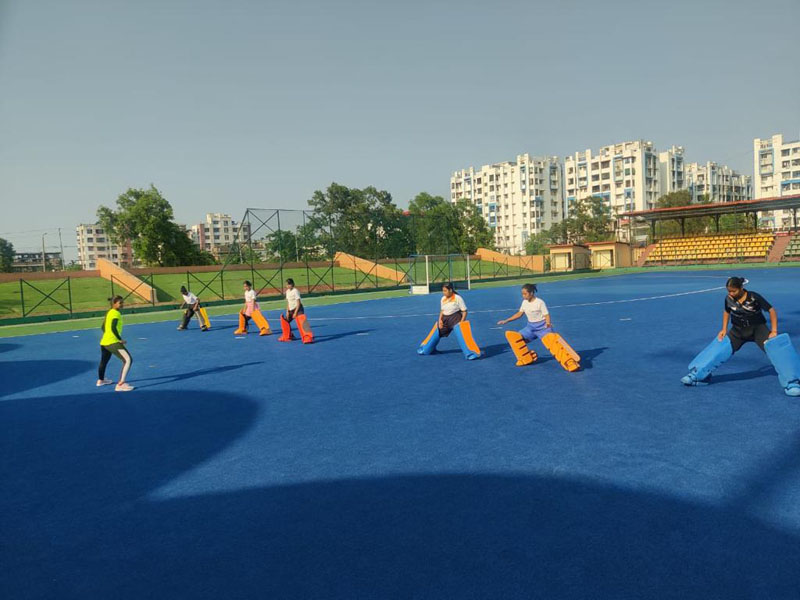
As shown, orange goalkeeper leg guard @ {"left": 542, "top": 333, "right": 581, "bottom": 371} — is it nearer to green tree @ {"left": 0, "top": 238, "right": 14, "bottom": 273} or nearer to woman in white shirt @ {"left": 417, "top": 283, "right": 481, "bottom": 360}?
woman in white shirt @ {"left": 417, "top": 283, "right": 481, "bottom": 360}

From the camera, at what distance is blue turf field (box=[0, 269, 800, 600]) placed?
4.04 meters

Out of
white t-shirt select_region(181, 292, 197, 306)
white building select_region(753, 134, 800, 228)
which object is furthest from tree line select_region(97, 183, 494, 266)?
white building select_region(753, 134, 800, 228)

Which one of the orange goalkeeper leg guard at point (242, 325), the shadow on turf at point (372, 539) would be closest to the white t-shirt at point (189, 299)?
the orange goalkeeper leg guard at point (242, 325)

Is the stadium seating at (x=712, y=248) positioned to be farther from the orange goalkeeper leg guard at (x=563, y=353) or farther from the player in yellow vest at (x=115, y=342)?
the player in yellow vest at (x=115, y=342)

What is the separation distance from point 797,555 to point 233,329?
1915 centimetres

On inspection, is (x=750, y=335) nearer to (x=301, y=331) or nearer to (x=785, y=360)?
(x=785, y=360)

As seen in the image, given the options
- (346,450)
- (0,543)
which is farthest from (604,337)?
(0,543)

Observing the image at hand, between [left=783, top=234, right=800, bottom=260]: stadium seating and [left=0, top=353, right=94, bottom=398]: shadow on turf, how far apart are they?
6305 cm

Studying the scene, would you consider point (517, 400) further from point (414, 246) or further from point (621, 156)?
point (621, 156)

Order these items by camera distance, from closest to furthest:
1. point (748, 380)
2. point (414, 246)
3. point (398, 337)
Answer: point (748, 380) → point (398, 337) → point (414, 246)

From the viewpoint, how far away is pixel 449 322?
1299 centimetres

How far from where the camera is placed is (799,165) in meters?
133

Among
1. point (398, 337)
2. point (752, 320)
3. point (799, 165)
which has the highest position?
point (799, 165)

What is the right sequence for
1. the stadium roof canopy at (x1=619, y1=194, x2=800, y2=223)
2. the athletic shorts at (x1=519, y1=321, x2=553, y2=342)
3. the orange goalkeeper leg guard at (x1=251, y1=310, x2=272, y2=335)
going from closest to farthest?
A: the athletic shorts at (x1=519, y1=321, x2=553, y2=342), the orange goalkeeper leg guard at (x1=251, y1=310, x2=272, y2=335), the stadium roof canopy at (x1=619, y1=194, x2=800, y2=223)
